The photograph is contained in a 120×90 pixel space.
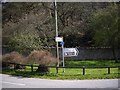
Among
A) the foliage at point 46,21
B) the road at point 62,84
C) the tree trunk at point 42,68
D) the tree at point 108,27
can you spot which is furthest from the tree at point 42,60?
the tree at point 108,27

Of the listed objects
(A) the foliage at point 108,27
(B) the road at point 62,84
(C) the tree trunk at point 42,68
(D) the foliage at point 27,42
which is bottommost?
(B) the road at point 62,84

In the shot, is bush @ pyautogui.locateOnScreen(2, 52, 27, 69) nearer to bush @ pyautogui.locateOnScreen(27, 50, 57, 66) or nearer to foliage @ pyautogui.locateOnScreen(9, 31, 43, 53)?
bush @ pyautogui.locateOnScreen(27, 50, 57, 66)

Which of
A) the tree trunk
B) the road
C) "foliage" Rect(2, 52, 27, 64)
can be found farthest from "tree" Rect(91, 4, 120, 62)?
the road

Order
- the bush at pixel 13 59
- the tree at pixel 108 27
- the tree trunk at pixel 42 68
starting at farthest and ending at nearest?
the tree at pixel 108 27 → the bush at pixel 13 59 → the tree trunk at pixel 42 68

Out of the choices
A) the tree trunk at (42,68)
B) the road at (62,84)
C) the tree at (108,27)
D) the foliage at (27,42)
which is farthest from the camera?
the tree at (108,27)

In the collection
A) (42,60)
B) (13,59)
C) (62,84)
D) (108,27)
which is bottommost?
(62,84)

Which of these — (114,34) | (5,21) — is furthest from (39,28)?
(114,34)

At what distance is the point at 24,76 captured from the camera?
20.8 m

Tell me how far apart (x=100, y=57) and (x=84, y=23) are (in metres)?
6.04

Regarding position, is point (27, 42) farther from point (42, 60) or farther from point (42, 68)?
point (42, 68)

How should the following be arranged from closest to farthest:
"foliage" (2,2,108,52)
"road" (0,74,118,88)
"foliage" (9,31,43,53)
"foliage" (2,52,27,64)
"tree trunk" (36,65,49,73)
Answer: "road" (0,74,118,88), "tree trunk" (36,65,49,73), "foliage" (2,52,27,64), "foliage" (9,31,43,53), "foliage" (2,2,108,52)

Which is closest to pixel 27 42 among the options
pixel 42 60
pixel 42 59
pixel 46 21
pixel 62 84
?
pixel 42 59

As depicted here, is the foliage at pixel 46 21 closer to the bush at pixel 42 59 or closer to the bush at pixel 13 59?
the bush at pixel 13 59

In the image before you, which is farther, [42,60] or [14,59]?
[14,59]
